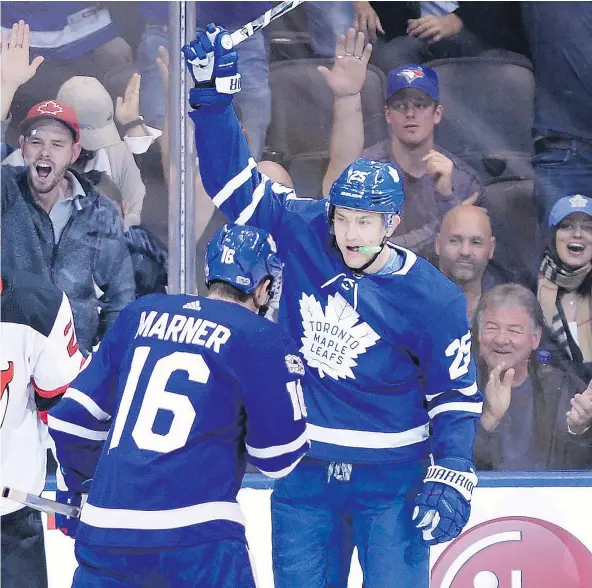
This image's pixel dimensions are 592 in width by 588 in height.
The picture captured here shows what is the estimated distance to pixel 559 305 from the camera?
3104 mm

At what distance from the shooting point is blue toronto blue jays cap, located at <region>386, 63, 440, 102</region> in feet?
10.3

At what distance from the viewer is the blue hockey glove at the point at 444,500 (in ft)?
7.66

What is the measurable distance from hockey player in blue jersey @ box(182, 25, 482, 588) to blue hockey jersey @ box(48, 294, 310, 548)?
543 millimetres

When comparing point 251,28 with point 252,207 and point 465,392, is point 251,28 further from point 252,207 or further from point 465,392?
point 465,392

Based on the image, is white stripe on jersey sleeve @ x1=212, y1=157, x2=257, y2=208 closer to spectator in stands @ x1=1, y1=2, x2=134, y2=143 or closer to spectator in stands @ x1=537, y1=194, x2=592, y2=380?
spectator in stands @ x1=1, y1=2, x2=134, y2=143

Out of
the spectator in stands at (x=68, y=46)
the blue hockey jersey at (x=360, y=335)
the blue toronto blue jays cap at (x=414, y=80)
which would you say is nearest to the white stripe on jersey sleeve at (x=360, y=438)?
the blue hockey jersey at (x=360, y=335)

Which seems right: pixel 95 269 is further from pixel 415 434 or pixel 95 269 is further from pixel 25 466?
pixel 415 434

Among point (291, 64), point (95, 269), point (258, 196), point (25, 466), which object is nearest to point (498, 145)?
point (291, 64)

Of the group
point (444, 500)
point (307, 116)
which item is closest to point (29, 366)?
point (307, 116)

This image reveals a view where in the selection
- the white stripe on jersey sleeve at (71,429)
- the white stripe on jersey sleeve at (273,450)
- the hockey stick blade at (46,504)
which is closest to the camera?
the white stripe on jersey sleeve at (273,450)

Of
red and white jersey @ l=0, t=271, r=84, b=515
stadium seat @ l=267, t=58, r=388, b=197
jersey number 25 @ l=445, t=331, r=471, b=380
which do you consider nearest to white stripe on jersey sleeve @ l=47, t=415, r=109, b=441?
jersey number 25 @ l=445, t=331, r=471, b=380

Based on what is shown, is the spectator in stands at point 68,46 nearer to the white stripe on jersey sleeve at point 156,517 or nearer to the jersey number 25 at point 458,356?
the jersey number 25 at point 458,356

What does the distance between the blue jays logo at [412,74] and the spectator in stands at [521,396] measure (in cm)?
70

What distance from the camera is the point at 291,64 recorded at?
3.12 metres
